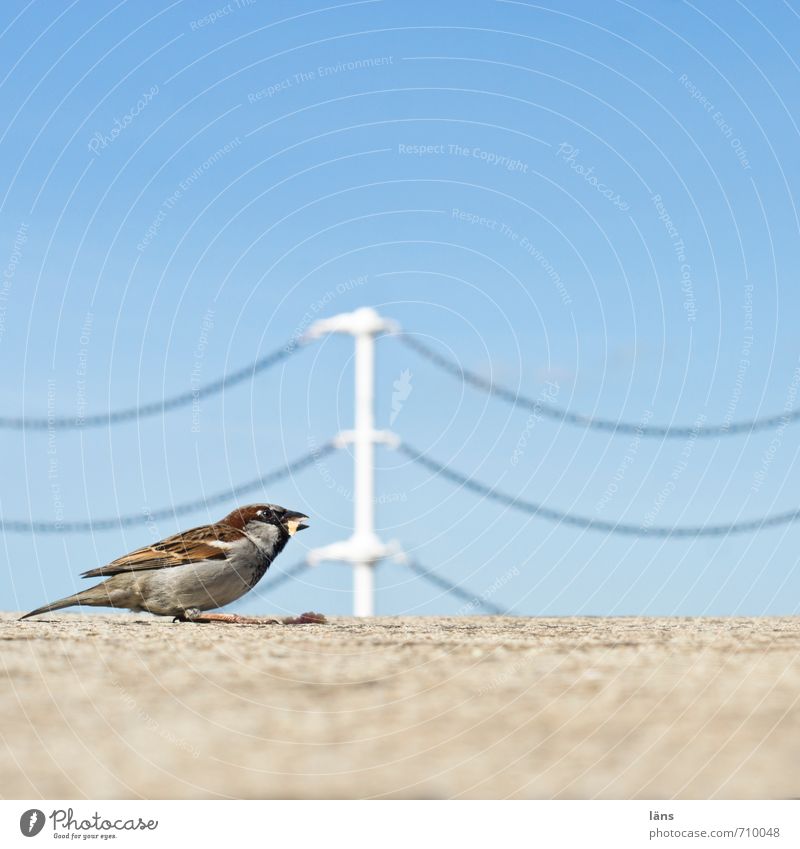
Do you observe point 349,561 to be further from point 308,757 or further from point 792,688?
point 308,757

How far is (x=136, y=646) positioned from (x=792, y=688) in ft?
12.0

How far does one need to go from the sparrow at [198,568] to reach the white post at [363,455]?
638cm

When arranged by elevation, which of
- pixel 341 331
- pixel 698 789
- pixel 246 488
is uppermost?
pixel 341 331

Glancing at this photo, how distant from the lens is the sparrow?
920cm

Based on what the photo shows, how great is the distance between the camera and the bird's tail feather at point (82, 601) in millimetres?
9500

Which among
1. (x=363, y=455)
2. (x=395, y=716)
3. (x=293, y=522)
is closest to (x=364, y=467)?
(x=363, y=455)

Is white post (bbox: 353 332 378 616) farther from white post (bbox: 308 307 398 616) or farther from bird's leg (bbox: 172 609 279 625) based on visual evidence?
bird's leg (bbox: 172 609 279 625)

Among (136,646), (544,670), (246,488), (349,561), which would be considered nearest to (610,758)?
(544,670)

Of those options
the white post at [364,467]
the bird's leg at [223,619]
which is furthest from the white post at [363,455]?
the bird's leg at [223,619]

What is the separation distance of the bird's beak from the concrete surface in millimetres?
1310

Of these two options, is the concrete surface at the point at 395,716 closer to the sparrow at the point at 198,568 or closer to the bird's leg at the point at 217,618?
the sparrow at the point at 198,568

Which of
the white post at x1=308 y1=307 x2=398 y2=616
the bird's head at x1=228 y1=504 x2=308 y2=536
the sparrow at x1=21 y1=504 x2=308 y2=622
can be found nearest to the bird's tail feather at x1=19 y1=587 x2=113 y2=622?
the sparrow at x1=21 y1=504 x2=308 y2=622

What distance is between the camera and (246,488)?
1800 cm

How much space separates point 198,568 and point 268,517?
0.73 meters
